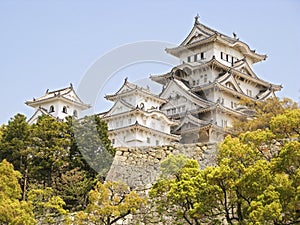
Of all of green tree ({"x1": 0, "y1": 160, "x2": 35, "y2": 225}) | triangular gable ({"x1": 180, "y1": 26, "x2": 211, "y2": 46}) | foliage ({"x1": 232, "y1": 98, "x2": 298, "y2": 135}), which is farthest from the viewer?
triangular gable ({"x1": 180, "y1": 26, "x2": 211, "y2": 46})

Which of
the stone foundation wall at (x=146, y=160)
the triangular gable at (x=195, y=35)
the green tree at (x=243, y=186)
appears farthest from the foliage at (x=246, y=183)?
the triangular gable at (x=195, y=35)

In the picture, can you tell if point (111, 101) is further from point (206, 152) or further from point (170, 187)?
point (170, 187)

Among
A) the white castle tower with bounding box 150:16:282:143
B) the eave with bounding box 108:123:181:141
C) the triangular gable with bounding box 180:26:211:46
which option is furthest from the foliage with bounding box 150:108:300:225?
the triangular gable with bounding box 180:26:211:46

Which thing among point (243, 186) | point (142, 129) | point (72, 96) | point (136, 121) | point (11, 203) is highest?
point (72, 96)

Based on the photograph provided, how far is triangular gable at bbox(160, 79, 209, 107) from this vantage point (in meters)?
32.5

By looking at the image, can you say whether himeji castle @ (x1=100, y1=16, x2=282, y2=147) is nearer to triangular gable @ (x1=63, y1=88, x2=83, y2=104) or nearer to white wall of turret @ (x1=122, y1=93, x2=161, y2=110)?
white wall of turret @ (x1=122, y1=93, x2=161, y2=110)

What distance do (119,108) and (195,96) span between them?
16.2 ft

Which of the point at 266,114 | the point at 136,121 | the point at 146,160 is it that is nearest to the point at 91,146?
the point at 146,160

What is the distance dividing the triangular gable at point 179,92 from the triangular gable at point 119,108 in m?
3.86

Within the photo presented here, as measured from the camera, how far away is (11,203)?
46.1 ft

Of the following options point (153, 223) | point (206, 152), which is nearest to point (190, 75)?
point (206, 152)

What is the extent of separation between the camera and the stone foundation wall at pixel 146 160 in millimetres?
16984

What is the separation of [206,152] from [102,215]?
482cm

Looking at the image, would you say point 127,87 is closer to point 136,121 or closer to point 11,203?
point 136,121
